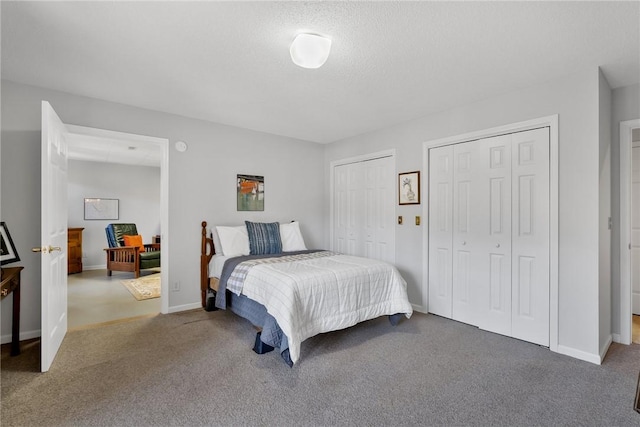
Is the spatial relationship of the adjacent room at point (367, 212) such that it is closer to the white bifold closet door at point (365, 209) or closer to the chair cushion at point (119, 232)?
the white bifold closet door at point (365, 209)

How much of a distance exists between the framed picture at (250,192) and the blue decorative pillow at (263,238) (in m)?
0.30

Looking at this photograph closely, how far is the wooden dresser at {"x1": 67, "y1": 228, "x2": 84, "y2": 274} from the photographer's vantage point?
6.12 meters

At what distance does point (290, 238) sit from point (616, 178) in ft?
11.7

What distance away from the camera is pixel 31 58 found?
244 cm

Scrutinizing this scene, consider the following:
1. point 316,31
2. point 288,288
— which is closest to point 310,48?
point 316,31

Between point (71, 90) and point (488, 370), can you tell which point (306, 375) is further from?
point (71, 90)

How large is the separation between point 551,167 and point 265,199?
11.1ft

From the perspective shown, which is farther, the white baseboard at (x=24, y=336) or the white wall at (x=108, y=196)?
the white wall at (x=108, y=196)

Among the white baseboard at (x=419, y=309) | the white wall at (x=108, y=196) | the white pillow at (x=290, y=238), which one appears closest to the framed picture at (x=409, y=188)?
the white baseboard at (x=419, y=309)

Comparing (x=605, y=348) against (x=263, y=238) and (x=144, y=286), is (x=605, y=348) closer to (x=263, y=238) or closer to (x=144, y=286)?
(x=263, y=238)

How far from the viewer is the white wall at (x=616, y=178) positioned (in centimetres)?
283

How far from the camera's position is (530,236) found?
2.91m

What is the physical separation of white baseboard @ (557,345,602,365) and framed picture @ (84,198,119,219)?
816cm

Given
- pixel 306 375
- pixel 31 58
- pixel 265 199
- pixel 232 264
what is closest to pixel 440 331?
pixel 306 375
